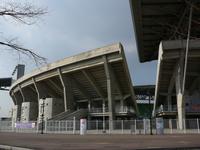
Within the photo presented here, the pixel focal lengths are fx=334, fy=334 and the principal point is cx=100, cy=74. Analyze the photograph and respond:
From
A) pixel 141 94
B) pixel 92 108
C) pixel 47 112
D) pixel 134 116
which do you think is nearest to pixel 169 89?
pixel 134 116

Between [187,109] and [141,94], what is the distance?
4280 cm

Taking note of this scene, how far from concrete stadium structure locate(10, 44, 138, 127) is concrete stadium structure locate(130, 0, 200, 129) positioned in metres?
5.81

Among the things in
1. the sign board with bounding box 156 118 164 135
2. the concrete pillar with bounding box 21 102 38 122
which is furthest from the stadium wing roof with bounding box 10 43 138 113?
the sign board with bounding box 156 118 164 135

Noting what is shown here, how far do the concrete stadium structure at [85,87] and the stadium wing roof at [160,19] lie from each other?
520cm

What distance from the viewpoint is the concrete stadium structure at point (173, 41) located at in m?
38.6

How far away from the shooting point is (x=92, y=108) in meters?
67.6

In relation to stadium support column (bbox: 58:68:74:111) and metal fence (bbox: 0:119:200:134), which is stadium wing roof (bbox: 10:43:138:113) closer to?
stadium support column (bbox: 58:68:74:111)

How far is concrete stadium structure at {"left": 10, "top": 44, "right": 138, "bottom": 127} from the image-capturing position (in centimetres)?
5313

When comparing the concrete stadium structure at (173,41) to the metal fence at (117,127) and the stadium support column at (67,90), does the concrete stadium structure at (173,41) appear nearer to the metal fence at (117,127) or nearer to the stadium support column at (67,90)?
the metal fence at (117,127)

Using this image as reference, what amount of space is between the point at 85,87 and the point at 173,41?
2598 cm

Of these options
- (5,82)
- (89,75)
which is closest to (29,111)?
(89,75)

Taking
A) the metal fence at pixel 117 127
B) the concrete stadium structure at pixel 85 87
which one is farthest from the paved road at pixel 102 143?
the concrete stadium structure at pixel 85 87

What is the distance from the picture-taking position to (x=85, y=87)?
64.5 metres

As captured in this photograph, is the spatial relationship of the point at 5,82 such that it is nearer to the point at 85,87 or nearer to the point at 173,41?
the point at 85,87
